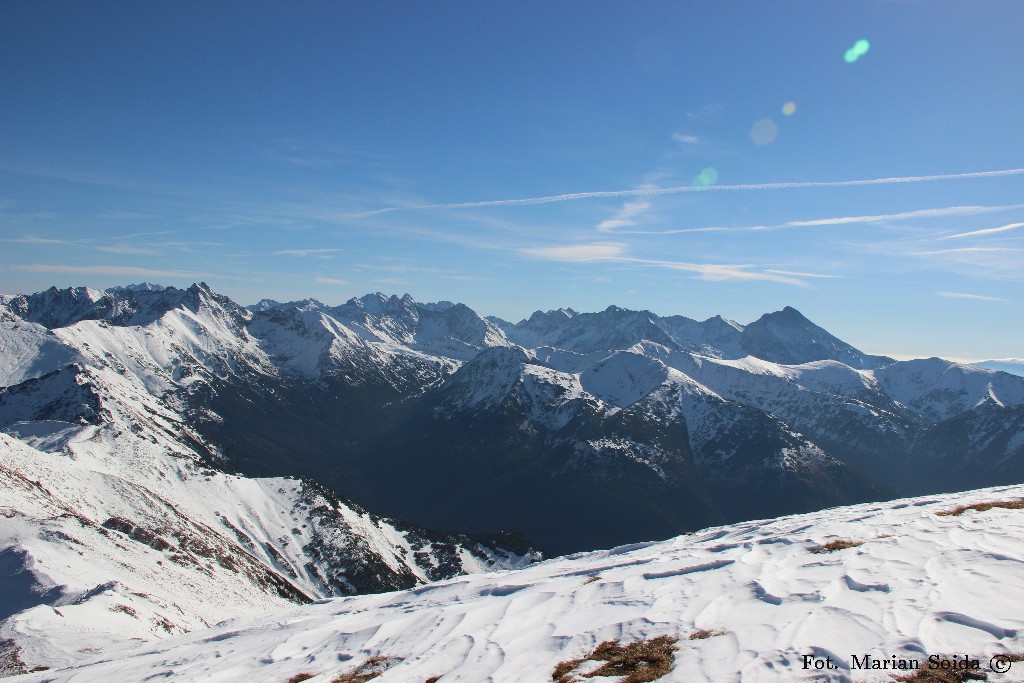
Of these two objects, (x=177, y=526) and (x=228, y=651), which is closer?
(x=228, y=651)

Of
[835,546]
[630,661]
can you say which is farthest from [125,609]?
[835,546]

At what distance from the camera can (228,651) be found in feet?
90.8

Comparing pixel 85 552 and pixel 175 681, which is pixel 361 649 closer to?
pixel 175 681

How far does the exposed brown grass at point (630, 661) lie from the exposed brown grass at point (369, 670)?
278 inches

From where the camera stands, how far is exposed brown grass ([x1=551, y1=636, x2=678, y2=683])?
46.9ft

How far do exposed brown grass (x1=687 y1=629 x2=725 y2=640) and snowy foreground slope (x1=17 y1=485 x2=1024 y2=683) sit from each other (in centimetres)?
A: 13

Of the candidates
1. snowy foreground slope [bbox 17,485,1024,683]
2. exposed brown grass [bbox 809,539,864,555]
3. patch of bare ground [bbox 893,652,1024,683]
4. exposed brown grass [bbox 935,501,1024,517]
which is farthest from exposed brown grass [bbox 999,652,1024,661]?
exposed brown grass [bbox 935,501,1024,517]

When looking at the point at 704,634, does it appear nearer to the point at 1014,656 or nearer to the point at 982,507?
the point at 1014,656

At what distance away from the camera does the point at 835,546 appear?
963 inches

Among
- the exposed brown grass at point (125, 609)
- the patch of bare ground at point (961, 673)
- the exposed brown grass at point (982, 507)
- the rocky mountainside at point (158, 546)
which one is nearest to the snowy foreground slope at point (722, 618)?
the patch of bare ground at point (961, 673)

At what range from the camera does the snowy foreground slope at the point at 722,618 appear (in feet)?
44.8

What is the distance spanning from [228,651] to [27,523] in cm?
8293

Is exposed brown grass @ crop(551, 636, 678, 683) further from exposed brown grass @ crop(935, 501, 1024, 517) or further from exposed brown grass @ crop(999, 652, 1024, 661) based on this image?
exposed brown grass @ crop(935, 501, 1024, 517)

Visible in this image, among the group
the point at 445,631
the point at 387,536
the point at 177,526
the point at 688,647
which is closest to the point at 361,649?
the point at 445,631
